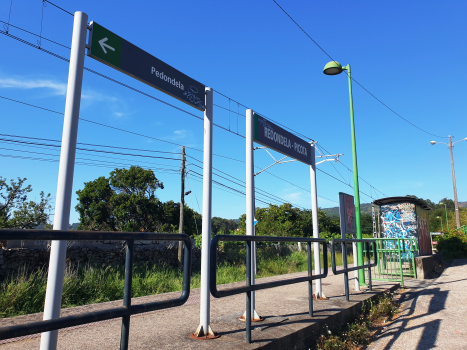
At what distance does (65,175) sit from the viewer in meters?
2.66

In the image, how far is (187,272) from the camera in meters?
2.69

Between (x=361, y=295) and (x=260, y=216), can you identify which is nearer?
(x=361, y=295)

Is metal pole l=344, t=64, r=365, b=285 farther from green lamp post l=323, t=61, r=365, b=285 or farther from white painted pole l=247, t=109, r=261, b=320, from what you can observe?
white painted pole l=247, t=109, r=261, b=320

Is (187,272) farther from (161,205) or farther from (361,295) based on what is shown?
(161,205)

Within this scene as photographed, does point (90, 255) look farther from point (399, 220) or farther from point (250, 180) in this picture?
point (399, 220)

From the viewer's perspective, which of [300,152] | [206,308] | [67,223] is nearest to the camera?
[67,223]

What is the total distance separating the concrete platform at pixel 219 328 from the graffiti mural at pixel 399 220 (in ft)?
30.9

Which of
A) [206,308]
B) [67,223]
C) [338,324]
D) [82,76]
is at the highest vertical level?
[82,76]

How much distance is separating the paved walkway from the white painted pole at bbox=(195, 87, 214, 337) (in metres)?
2.26

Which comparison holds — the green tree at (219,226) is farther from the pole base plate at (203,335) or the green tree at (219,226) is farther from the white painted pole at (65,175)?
the white painted pole at (65,175)

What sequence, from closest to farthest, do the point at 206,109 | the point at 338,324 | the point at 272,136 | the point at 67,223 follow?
the point at 67,223 → the point at 206,109 → the point at 338,324 → the point at 272,136

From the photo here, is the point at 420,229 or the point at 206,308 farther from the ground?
the point at 420,229

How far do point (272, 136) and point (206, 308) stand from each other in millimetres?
2802

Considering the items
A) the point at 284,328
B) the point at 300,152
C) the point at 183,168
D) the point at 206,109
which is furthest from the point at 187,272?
the point at 183,168
